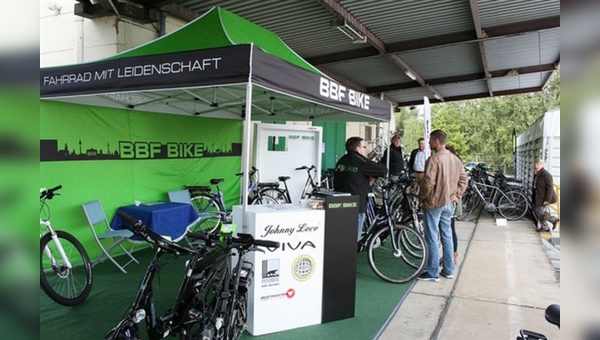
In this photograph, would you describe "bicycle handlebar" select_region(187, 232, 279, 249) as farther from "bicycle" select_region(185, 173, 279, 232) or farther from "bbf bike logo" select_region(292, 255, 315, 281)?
"bicycle" select_region(185, 173, 279, 232)

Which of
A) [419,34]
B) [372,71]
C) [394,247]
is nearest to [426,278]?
[394,247]

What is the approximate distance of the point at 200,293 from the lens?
2668mm

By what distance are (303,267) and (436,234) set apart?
1.94 meters

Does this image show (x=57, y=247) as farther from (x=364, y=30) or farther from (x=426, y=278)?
(x=364, y=30)

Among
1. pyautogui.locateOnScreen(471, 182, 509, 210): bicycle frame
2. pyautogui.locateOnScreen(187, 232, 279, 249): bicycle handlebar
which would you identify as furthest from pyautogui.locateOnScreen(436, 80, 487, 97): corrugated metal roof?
pyautogui.locateOnScreen(187, 232, 279, 249): bicycle handlebar

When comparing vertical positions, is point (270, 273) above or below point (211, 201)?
below

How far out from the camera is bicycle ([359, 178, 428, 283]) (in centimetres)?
473

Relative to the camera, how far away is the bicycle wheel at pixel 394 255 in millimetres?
4723

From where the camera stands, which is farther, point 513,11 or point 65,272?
point 513,11

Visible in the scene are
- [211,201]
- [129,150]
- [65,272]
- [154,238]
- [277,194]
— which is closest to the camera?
[154,238]

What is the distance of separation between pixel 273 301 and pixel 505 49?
8.84m

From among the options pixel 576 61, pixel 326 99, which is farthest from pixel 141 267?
pixel 576 61

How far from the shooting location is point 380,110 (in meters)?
5.59

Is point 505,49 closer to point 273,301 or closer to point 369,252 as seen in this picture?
point 369,252
